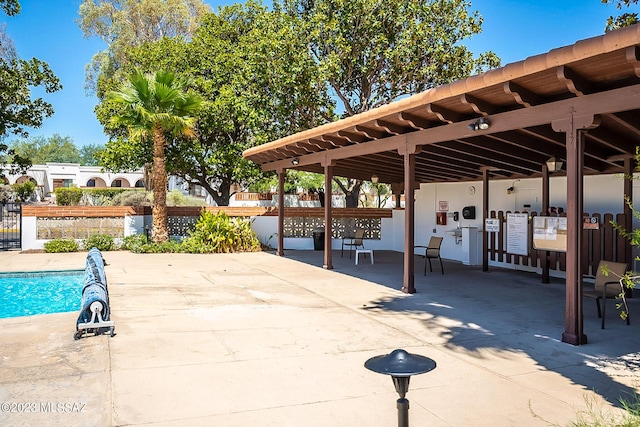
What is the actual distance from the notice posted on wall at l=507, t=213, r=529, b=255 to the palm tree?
9.55 meters

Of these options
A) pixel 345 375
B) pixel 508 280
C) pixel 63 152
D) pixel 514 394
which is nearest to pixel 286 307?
pixel 345 375

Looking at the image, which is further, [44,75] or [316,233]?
[316,233]

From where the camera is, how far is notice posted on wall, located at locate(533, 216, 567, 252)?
852 cm

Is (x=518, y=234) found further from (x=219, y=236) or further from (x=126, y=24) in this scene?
(x=126, y=24)

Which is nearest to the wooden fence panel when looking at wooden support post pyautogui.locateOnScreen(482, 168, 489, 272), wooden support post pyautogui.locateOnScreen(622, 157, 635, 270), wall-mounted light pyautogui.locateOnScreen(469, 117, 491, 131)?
wooden support post pyautogui.locateOnScreen(622, 157, 635, 270)

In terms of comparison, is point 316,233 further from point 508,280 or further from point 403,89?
point 508,280

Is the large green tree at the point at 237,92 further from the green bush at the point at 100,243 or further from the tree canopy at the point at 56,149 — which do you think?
the tree canopy at the point at 56,149

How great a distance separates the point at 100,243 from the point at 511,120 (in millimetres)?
13416

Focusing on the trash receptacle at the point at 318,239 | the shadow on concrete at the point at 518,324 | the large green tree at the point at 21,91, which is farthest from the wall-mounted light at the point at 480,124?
the large green tree at the point at 21,91

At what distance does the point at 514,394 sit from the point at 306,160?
31.9 feet

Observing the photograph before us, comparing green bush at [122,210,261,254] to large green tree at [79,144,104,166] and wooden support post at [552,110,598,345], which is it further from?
large green tree at [79,144,104,166]

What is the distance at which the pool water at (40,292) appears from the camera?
28.4 feet

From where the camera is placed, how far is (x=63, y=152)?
7981 centimetres

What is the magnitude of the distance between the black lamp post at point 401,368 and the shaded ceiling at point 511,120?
3.54 m
